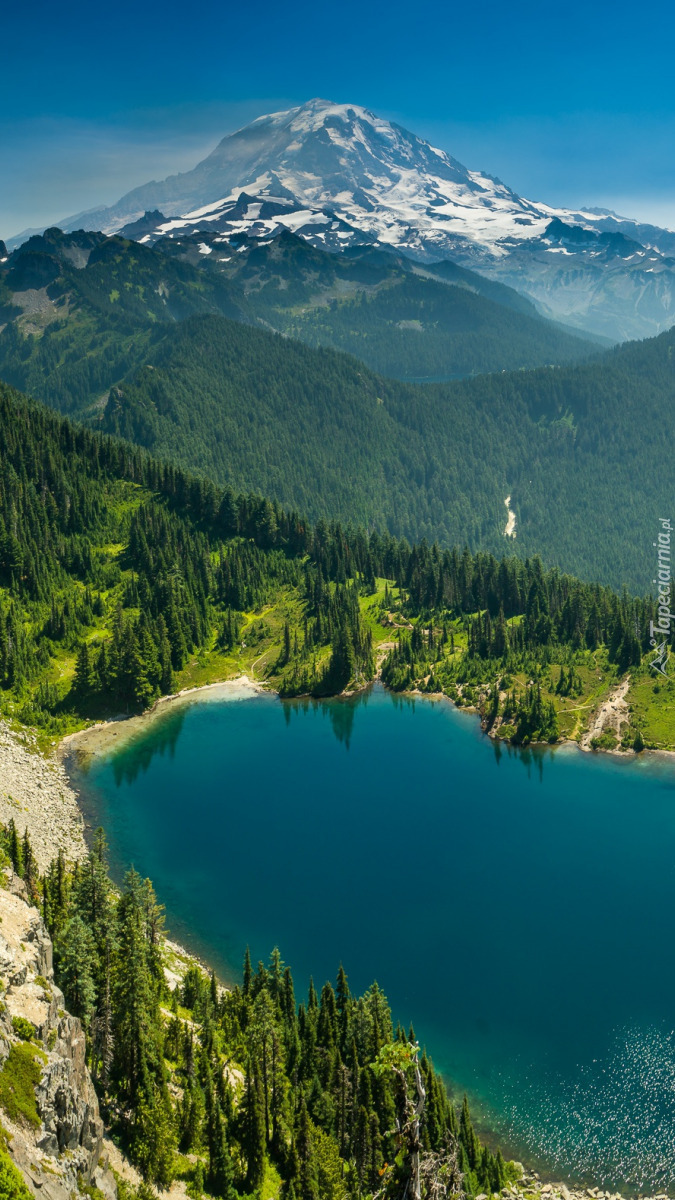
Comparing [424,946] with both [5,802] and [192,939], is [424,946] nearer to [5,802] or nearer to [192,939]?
[192,939]

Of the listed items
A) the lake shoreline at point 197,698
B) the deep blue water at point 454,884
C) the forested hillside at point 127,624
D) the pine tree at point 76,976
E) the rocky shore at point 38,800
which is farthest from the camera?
the forested hillside at point 127,624

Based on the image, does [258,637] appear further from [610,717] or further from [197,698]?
[610,717]

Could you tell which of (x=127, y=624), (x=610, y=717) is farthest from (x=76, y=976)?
(x=610, y=717)

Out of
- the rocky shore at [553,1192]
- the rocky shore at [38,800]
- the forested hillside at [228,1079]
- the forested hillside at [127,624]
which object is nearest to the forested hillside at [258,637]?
→ the forested hillside at [127,624]

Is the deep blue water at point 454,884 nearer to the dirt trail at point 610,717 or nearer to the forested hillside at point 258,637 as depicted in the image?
the dirt trail at point 610,717

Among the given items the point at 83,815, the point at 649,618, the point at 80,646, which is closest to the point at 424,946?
the point at 83,815

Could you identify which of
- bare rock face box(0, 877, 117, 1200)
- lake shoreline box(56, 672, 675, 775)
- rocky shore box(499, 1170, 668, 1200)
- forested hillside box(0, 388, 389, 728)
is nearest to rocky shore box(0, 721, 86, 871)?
lake shoreline box(56, 672, 675, 775)

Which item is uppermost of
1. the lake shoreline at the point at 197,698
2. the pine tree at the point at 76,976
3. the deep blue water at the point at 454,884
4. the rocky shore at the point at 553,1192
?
the pine tree at the point at 76,976
